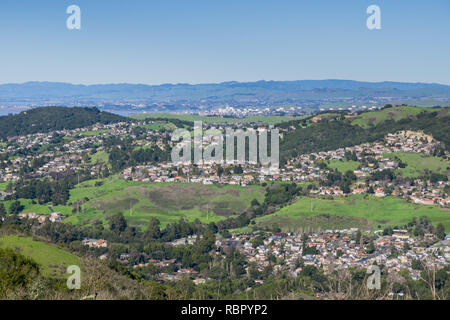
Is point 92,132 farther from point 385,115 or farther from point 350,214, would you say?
point 350,214

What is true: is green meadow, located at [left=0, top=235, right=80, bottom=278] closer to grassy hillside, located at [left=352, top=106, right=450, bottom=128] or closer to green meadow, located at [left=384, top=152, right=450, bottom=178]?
green meadow, located at [left=384, top=152, right=450, bottom=178]

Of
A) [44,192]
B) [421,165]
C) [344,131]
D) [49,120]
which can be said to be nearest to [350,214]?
[421,165]

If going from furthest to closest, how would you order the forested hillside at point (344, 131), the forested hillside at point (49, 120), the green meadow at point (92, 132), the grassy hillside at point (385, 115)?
the forested hillside at point (49, 120) → the green meadow at point (92, 132) → the grassy hillside at point (385, 115) → the forested hillside at point (344, 131)

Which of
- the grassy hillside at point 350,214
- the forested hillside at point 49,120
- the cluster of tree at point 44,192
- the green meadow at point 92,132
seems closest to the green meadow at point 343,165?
the grassy hillside at point 350,214

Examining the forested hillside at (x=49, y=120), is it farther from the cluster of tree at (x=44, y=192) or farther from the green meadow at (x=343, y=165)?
the green meadow at (x=343, y=165)

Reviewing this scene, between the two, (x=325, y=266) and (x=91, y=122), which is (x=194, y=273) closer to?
(x=325, y=266)
